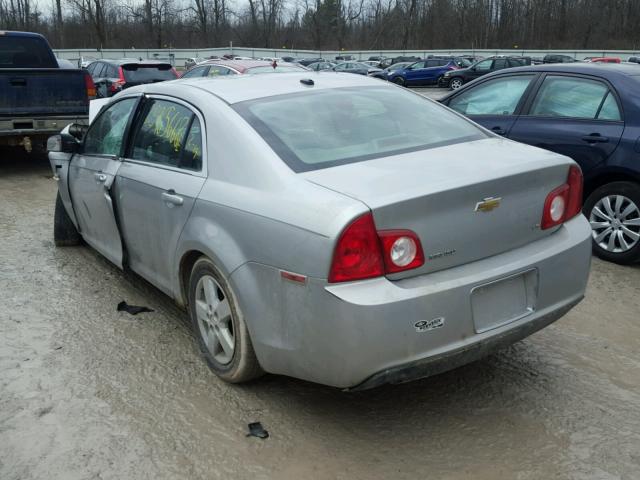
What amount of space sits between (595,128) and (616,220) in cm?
81

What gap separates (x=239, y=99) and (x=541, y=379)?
7.39 ft

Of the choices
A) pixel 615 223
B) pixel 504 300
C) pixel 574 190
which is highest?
pixel 574 190

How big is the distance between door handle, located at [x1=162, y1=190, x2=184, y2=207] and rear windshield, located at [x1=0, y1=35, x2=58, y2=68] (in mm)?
8764

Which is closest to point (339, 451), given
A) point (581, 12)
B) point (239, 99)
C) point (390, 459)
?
point (390, 459)

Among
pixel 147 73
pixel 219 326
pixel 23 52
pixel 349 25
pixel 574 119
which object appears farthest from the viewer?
pixel 349 25

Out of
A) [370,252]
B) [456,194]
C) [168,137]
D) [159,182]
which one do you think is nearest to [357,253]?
[370,252]

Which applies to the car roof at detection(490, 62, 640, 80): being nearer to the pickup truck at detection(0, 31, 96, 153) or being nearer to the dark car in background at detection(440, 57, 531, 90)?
the pickup truck at detection(0, 31, 96, 153)

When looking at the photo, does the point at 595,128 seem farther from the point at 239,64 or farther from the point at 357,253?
the point at 239,64

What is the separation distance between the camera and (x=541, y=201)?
9.88 feet

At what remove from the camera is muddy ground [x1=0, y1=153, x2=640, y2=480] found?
8.94 ft

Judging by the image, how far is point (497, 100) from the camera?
631cm

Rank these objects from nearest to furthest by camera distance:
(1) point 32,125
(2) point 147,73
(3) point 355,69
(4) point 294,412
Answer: (4) point 294,412 < (1) point 32,125 < (2) point 147,73 < (3) point 355,69

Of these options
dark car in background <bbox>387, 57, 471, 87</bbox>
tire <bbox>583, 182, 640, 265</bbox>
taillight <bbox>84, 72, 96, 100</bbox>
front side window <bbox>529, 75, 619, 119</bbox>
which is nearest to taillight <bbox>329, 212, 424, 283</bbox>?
tire <bbox>583, 182, 640, 265</bbox>

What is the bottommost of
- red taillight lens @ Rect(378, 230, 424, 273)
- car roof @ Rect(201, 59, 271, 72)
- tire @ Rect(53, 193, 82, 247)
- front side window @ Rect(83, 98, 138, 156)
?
tire @ Rect(53, 193, 82, 247)
